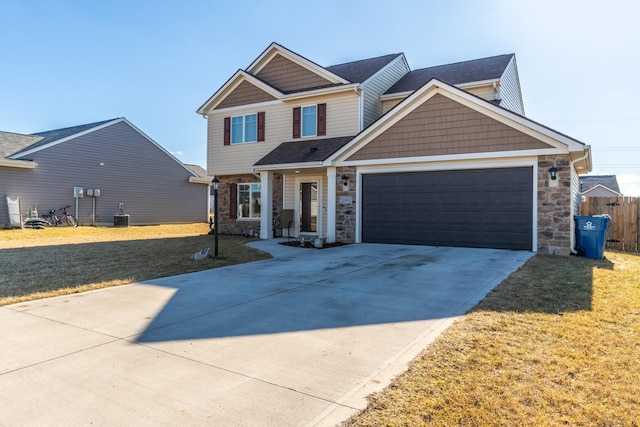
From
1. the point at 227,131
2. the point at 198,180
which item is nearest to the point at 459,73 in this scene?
the point at 227,131

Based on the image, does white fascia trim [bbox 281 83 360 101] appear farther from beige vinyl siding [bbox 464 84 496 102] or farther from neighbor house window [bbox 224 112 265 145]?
beige vinyl siding [bbox 464 84 496 102]

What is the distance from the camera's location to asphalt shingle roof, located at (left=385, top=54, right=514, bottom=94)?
15391 millimetres

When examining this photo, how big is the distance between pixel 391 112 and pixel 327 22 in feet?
13.5

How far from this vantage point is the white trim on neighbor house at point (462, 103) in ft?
34.2

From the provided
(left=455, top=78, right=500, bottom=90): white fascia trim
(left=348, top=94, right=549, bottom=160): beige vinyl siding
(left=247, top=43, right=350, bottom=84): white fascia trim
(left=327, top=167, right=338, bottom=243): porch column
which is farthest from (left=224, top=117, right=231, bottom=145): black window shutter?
(left=455, top=78, right=500, bottom=90): white fascia trim

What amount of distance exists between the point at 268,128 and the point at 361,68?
16.1ft

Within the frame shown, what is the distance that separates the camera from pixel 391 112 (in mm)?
12539

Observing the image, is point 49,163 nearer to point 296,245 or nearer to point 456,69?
point 296,245

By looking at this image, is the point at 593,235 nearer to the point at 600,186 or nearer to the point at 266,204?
the point at 266,204

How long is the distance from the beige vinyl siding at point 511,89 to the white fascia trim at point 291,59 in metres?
6.14

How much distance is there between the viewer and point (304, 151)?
15.2 meters

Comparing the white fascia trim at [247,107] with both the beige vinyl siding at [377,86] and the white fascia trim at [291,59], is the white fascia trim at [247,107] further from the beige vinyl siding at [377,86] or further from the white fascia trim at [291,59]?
the beige vinyl siding at [377,86]

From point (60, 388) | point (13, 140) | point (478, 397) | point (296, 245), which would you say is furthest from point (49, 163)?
point (478, 397)

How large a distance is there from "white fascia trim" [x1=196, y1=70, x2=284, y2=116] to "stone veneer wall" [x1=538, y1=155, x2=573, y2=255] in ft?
34.1
